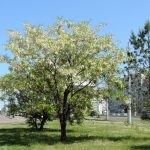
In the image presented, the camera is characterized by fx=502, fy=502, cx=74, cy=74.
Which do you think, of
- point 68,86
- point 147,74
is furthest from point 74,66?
point 147,74

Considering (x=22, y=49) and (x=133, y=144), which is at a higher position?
(x=22, y=49)

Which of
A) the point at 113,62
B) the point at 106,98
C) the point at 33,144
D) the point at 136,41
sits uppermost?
the point at 136,41

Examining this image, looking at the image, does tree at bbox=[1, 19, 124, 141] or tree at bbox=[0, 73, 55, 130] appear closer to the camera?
tree at bbox=[1, 19, 124, 141]

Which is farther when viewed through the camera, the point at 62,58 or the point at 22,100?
the point at 22,100

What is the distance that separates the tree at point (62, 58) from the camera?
32594 mm

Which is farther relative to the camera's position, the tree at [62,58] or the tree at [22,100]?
the tree at [22,100]

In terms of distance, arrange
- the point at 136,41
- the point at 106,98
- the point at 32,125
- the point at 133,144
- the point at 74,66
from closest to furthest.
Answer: the point at 133,144 → the point at 74,66 → the point at 106,98 → the point at 136,41 → the point at 32,125

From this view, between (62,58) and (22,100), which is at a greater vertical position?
(62,58)

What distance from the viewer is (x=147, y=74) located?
35.9 metres

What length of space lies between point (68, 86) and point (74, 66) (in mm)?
1458

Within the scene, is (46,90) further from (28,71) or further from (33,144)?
(33,144)

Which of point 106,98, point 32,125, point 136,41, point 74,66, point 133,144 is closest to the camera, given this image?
point 133,144

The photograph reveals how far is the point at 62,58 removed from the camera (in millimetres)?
32844

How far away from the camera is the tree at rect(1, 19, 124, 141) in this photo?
32.6 meters
